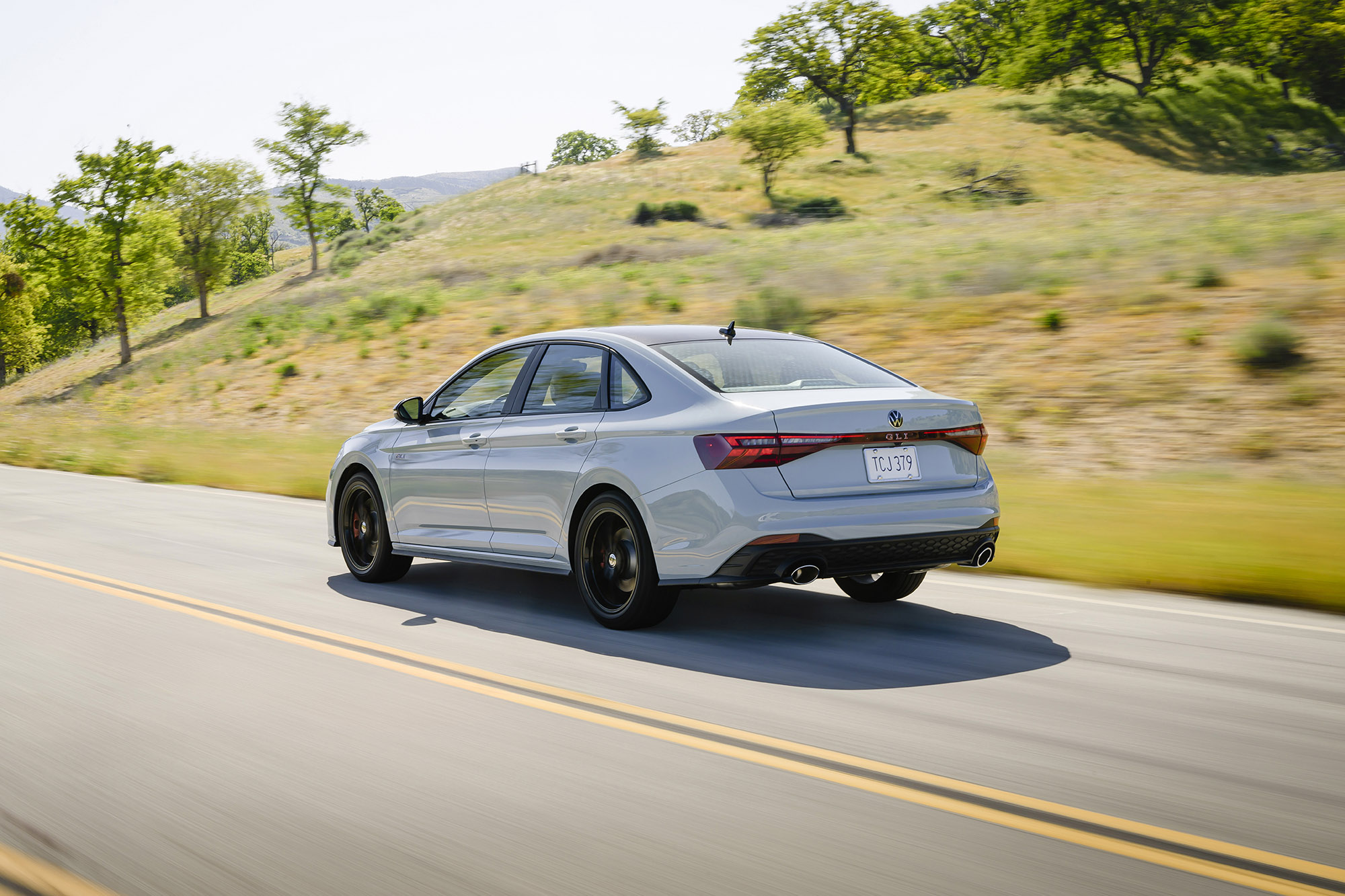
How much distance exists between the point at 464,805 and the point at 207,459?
56.9 ft

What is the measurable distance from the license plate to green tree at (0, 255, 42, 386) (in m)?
83.7

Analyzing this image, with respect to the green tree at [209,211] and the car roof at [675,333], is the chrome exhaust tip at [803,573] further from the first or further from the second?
the green tree at [209,211]

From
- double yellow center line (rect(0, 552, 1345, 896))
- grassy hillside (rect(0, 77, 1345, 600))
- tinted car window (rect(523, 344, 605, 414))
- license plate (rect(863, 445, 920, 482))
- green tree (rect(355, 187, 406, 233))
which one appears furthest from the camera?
green tree (rect(355, 187, 406, 233))

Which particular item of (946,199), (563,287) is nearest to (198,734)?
(563,287)

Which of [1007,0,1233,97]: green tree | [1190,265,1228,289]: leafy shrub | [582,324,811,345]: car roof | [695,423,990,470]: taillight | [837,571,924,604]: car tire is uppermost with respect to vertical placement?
[1007,0,1233,97]: green tree

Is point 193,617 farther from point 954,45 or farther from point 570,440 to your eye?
point 954,45

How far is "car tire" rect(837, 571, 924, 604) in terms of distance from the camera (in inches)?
290

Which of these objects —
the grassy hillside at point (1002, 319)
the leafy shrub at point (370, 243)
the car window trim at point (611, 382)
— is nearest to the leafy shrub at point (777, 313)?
the grassy hillside at point (1002, 319)

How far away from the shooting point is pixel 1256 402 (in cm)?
1432

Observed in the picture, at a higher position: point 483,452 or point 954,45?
point 954,45

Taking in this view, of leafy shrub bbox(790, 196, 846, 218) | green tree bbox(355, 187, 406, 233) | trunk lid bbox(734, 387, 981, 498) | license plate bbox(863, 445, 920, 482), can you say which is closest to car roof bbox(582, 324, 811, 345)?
trunk lid bbox(734, 387, 981, 498)

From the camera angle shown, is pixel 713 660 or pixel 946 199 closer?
pixel 713 660

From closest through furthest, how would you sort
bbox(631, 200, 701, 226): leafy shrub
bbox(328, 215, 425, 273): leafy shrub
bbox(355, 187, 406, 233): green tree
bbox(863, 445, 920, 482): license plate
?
bbox(863, 445, 920, 482): license plate, bbox(631, 200, 701, 226): leafy shrub, bbox(328, 215, 425, 273): leafy shrub, bbox(355, 187, 406, 233): green tree

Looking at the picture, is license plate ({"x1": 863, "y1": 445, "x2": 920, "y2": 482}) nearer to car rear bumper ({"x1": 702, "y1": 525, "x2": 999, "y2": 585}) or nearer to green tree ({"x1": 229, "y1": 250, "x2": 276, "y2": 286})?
car rear bumper ({"x1": 702, "y1": 525, "x2": 999, "y2": 585})
